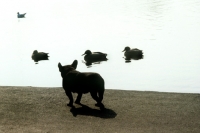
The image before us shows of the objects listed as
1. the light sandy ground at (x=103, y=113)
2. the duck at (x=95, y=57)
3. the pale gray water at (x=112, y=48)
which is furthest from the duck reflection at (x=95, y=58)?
the light sandy ground at (x=103, y=113)

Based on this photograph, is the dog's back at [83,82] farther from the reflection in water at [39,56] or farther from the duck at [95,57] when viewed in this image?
the reflection in water at [39,56]

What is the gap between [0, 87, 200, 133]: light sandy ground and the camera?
852 cm

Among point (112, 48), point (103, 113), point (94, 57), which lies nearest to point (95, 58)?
point (94, 57)

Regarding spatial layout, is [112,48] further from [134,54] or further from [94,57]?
[94,57]

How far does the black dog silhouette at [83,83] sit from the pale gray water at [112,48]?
5.26 meters

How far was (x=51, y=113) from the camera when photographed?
9.63 m

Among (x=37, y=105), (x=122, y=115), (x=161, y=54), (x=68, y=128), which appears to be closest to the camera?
(x=68, y=128)

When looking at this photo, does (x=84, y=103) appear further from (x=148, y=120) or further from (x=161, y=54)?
(x=161, y=54)

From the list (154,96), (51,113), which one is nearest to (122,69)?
(154,96)

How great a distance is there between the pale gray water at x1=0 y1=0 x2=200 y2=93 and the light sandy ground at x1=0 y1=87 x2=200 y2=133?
187 inches

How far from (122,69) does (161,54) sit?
4.34m

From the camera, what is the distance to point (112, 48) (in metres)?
26.6

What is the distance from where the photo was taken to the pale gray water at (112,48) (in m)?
17.4

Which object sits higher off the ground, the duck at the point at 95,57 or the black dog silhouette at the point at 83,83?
the duck at the point at 95,57
